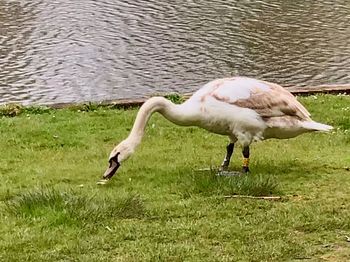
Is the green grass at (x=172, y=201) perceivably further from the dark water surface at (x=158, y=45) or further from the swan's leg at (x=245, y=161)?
the dark water surface at (x=158, y=45)

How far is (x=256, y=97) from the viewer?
26.1 feet

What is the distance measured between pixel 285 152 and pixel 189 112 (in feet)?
6.31

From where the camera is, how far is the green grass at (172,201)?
532 centimetres

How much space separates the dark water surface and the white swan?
341 inches

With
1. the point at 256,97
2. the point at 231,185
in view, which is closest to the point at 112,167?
the point at 231,185

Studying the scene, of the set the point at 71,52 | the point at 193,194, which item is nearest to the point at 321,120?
the point at 193,194

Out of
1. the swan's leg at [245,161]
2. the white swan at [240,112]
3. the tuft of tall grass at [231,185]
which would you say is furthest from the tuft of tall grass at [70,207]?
the swan's leg at [245,161]

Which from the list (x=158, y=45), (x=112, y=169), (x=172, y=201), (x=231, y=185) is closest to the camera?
(x=172, y=201)

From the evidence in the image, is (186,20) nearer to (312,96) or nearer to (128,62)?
(128,62)

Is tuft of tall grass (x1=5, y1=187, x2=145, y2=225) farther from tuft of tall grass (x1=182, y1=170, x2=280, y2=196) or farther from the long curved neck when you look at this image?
the long curved neck

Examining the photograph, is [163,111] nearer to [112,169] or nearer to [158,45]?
[112,169]

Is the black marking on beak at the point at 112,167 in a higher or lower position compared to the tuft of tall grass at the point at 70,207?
lower

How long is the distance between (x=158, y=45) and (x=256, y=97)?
1412cm

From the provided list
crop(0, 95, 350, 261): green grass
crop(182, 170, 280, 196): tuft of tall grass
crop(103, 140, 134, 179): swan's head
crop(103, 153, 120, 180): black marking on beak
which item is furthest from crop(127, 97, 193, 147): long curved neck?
crop(182, 170, 280, 196): tuft of tall grass
